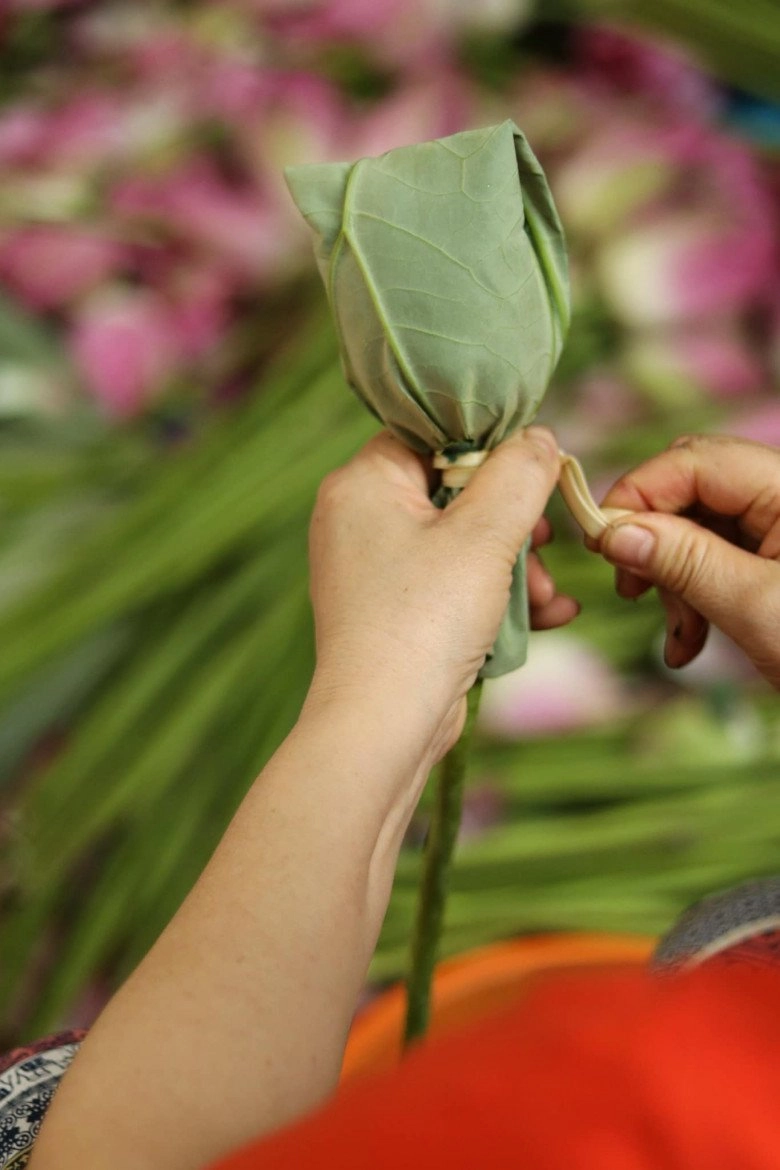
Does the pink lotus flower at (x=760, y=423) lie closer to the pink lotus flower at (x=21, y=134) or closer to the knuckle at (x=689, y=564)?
the knuckle at (x=689, y=564)

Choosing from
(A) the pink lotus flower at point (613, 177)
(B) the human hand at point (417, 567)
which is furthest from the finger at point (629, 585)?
(A) the pink lotus flower at point (613, 177)

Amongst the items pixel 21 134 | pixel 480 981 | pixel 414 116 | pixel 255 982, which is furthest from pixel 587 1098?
pixel 21 134

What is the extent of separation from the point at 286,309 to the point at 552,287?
0.61 metres

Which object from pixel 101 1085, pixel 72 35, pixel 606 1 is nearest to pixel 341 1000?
pixel 101 1085

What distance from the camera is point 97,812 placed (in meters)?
0.78

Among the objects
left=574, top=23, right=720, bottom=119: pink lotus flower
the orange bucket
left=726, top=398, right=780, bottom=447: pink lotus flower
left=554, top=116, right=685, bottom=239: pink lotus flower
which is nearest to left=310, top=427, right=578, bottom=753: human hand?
the orange bucket

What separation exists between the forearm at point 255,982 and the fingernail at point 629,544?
17cm

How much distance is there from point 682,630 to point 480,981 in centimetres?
30

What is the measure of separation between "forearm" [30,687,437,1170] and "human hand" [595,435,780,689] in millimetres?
178

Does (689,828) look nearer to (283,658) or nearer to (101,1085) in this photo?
(283,658)

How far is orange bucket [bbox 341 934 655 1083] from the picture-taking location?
25.1 inches

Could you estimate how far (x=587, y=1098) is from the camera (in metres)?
0.21

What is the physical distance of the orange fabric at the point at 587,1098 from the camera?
20 centimetres

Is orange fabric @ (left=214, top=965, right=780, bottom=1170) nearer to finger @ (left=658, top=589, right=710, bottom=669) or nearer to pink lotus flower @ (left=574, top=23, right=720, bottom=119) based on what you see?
finger @ (left=658, top=589, right=710, bottom=669)
